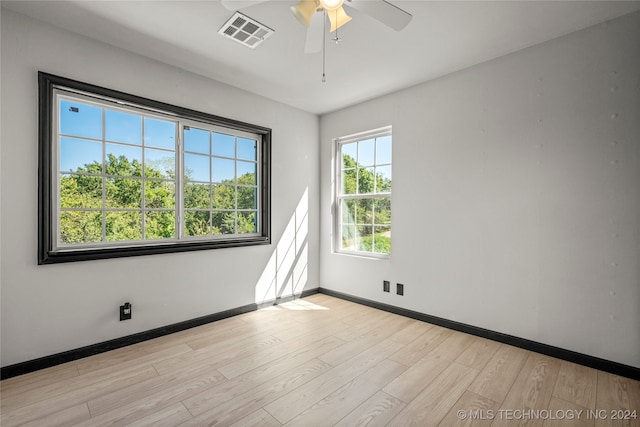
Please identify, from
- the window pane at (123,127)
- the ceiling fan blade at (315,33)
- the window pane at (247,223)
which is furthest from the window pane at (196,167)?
the ceiling fan blade at (315,33)

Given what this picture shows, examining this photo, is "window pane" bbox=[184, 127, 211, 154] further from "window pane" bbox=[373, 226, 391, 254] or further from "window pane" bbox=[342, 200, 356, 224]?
"window pane" bbox=[373, 226, 391, 254]

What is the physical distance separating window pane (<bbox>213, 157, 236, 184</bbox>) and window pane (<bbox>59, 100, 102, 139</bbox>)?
43.1 inches

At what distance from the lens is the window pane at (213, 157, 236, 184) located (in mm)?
3424

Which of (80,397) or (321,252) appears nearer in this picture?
(80,397)

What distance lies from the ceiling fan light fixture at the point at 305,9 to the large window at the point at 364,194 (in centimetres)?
221

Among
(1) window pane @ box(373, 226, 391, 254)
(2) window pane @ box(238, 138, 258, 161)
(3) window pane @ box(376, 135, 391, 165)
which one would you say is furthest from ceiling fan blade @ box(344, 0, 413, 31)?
(1) window pane @ box(373, 226, 391, 254)

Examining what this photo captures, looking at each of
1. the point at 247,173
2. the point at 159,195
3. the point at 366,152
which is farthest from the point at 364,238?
the point at 159,195

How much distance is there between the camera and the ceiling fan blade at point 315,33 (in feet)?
6.11

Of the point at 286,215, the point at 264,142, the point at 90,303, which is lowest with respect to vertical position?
the point at 90,303

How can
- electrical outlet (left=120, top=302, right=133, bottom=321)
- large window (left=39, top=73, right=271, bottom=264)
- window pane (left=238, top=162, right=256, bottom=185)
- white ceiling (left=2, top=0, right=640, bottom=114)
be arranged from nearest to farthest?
white ceiling (left=2, top=0, right=640, bottom=114)
large window (left=39, top=73, right=271, bottom=264)
electrical outlet (left=120, top=302, right=133, bottom=321)
window pane (left=238, top=162, right=256, bottom=185)

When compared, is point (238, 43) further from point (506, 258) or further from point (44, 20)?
point (506, 258)

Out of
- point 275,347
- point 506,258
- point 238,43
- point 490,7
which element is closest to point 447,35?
point 490,7

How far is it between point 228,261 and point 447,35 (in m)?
3.07

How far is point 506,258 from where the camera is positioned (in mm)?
2773
